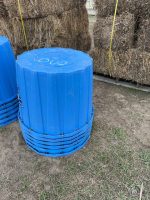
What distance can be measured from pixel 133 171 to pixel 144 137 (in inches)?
30.2

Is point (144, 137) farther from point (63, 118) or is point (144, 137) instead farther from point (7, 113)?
point (7, 113)

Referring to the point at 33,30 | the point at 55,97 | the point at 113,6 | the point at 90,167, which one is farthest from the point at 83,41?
the point at 90,167

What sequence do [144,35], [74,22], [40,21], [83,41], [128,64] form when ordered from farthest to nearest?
1. [83,41]
2. [74,22]
3. [128,64]
4. [40,21]
5. [144,35]

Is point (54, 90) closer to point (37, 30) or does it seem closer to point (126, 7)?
point (37, 30)

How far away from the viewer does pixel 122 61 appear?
409 cm

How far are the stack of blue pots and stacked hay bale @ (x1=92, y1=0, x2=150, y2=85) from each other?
229 centimetres

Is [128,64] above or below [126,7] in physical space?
below

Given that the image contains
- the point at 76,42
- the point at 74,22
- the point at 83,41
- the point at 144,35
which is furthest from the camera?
the point at 83,41

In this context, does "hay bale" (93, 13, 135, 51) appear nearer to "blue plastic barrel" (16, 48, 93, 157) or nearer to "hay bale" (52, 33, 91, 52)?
"hay bale" (52, 33, 91, 52)

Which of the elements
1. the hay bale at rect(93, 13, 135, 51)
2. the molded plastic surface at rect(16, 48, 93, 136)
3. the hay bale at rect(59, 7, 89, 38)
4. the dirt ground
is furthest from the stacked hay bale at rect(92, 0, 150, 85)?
the molded plastic surface at rect(16, 48, 93, 136)

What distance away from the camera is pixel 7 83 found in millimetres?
2771

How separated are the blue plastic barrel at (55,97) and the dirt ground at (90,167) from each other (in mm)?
234

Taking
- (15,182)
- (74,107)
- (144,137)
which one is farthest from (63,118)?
(144,137)

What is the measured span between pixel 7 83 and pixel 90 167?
6.15ft
